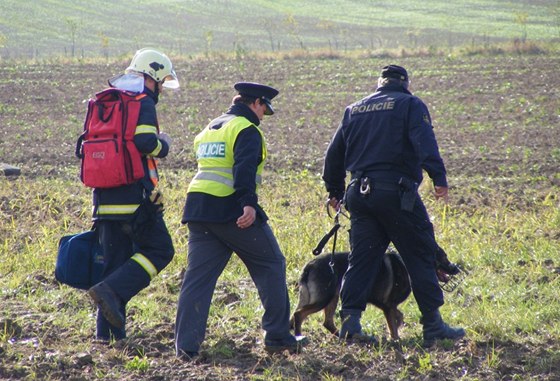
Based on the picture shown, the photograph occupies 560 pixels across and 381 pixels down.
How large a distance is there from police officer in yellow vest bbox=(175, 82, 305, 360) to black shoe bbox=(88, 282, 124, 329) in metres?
0.45

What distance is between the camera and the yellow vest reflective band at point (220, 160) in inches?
233

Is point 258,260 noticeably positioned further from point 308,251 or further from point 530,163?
point 530,163

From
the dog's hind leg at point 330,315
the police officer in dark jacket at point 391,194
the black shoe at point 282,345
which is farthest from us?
the dog's hind leg at point 330,315

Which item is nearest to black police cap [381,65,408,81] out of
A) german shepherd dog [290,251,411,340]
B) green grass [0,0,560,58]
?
german shepherd dog [290,251,411,340]

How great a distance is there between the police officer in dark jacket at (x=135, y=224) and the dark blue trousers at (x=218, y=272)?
15.6 inches

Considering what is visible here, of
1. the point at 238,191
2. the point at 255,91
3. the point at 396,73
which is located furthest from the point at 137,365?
the point at 396,73

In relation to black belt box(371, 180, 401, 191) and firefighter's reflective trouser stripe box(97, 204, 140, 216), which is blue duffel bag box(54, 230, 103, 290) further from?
black belt box(371, 180, 401, 191)

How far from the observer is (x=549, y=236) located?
9.66 metres

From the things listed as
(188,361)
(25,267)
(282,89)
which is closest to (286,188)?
(25,267)

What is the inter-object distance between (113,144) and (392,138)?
6.41 feet

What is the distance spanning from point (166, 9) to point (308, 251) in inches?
2598

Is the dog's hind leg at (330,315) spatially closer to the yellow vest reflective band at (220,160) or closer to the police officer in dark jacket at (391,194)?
the police officer in dark jacket at (391,194)

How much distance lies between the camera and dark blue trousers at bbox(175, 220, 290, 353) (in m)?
5.97

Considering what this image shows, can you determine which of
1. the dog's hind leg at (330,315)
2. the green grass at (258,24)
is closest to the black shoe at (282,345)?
the dog's hind leg at (330,315)
